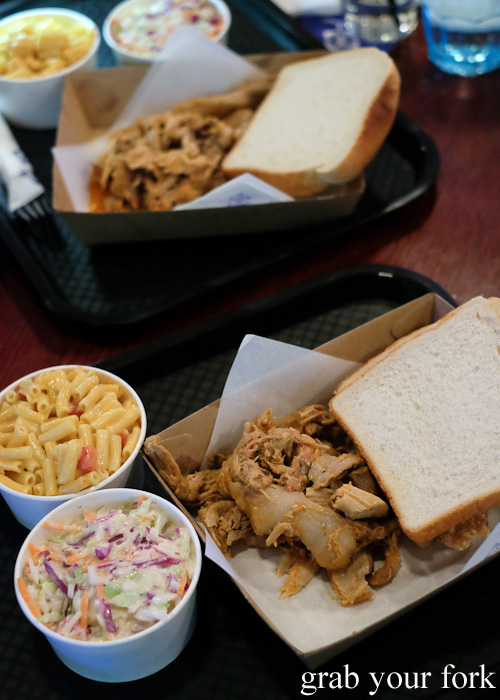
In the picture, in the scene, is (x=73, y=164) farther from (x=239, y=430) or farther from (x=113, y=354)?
(x=239, y=430)

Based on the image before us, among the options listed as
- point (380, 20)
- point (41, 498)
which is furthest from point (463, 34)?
point (41, 498)

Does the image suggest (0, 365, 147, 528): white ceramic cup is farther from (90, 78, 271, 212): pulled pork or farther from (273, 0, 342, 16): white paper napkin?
(273, 0, 342, 16): white paper napkin

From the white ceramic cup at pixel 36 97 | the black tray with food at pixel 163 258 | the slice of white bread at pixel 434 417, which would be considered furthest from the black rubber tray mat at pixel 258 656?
the white ceramic cup at pixel 36 97

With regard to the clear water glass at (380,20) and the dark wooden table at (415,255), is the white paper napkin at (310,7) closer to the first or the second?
the clear water glass at (380,20)

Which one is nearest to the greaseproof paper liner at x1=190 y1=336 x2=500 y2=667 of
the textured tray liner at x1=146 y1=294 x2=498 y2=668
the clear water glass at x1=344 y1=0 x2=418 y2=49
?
the textured tray liner at x1=146 y1=294 x2=498 y2=668

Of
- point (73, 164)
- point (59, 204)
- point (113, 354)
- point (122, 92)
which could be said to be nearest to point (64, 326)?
point (113, 354)

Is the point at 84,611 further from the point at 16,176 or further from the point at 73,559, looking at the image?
the point at 16,176

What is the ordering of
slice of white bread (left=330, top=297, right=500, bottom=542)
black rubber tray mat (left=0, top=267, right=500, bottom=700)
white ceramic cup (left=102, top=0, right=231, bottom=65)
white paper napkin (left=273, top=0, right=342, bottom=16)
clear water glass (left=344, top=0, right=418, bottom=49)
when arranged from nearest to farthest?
black rubber tray mat (left=0, top=267, right=500, bottom=700) < slice of white bread (left=330, top=297, right=500, bottom=542) < white ceramic cup (left=102, top=0, right=231, bottom=65) < clear water glass (left=344, top=0, right=418, bottom=49) < white paper napkin (left=273, top=0, right=342, bottom=16)
